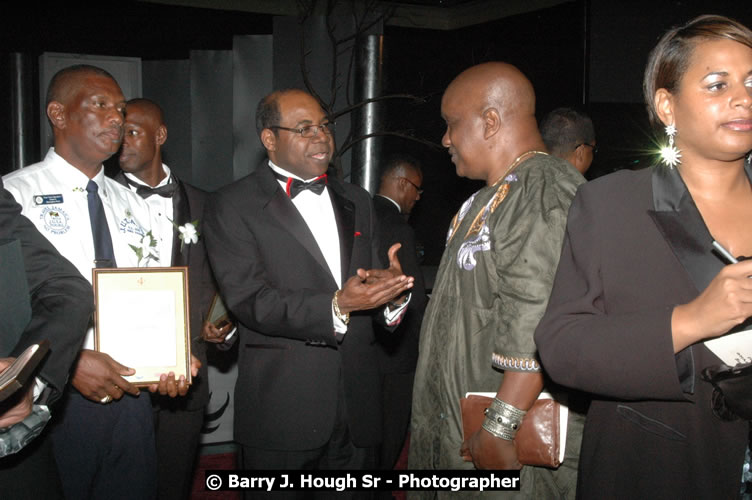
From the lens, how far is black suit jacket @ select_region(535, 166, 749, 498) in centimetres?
146

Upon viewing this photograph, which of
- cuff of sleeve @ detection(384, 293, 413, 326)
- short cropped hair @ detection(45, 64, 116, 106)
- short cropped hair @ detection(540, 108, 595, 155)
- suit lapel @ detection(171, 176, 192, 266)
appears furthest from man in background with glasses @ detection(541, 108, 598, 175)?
short cropped hair @ detection(45, 64, 116, 106)

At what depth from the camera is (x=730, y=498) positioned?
1.47 m

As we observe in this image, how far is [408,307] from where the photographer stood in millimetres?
4504

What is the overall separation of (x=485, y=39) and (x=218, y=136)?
4.60 m

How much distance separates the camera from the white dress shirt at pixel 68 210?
8.75 feet

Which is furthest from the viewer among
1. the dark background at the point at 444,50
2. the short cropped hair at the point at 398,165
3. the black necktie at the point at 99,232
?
the dark background at the point at 444,50

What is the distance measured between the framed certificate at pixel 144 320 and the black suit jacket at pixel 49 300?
724 mm

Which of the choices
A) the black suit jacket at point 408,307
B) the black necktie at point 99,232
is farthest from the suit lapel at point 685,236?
the black suit jacket at point 408,307

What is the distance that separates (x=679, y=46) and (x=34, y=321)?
1.73 m

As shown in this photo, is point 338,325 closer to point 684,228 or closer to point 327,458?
point 327,458

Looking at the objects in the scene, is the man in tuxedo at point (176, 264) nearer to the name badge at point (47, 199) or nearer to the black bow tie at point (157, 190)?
the black bow tie at point (157, 190)

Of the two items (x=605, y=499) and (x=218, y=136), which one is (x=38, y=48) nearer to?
A: (x=218, y=136)

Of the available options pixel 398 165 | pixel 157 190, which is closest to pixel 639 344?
pixel 157 190

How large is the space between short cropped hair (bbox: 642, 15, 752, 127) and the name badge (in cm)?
223
